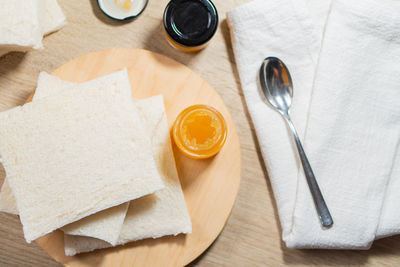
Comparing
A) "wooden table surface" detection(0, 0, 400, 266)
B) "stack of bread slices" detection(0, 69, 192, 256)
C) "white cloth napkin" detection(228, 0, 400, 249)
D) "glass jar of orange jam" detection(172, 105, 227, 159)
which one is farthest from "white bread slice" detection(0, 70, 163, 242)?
"white cloth napkin" detection(228, 0, 400, 249)

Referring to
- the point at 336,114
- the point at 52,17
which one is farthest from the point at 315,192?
the point at 52,17

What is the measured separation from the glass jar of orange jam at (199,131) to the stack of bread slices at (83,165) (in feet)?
0.39

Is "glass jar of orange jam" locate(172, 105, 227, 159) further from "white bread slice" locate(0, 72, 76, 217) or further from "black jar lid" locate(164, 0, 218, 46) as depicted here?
"white bread slice" locate(0, 72, 76, 217)

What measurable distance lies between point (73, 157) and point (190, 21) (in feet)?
2.04

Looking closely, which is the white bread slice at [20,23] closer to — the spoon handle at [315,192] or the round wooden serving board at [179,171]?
the round wooden serving board at [179,171]

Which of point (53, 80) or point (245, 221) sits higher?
point (53, 80)

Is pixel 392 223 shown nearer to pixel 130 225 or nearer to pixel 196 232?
pixel 196 232

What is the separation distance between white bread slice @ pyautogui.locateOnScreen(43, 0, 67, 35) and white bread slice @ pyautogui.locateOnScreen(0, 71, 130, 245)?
0.21m

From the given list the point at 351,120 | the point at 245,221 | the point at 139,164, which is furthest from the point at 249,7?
the point at 245,221

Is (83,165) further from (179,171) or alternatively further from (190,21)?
(190,21)

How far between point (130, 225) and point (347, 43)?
102 cm

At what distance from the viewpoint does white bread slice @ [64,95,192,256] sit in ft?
3.54

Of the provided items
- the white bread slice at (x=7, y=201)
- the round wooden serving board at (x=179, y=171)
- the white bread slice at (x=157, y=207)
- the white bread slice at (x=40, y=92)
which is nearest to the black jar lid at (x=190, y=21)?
the round wooden serving board at (x=179, y=171)

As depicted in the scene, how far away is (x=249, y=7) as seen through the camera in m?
1.14
